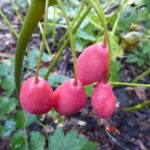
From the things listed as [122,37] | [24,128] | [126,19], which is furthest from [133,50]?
[24,128]

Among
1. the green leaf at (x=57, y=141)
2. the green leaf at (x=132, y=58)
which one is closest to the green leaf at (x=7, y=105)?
the green leaf at (x=57, y=141)

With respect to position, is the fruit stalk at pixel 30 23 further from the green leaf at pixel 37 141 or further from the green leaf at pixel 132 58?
the green leaf at pixel 132 58

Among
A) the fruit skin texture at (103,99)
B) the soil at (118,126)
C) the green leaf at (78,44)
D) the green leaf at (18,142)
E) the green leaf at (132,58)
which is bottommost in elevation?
the soil at (118,126)

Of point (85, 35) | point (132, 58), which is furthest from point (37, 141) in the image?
Answer: point (132, 58)

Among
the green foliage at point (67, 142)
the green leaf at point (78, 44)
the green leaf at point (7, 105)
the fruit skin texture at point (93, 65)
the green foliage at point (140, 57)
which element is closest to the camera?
the fruit skin texture at point (93, 65)

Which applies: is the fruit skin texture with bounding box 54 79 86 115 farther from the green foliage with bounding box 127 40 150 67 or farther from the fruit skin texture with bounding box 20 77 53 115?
the green foliage with bounding box 127 40 150 67

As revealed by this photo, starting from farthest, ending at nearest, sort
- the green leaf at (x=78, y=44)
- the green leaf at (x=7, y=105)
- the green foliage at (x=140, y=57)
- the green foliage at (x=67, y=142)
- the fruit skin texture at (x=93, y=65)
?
the green foliage at (x=140, y=57) < the green leaf at (x=78, y=44) < the green leaf at (x=7, y=105) < the green foliage at (x=67, y=142) < the fruit skin texture at (x=93, y=65)

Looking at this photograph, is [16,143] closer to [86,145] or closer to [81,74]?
[86,145]
